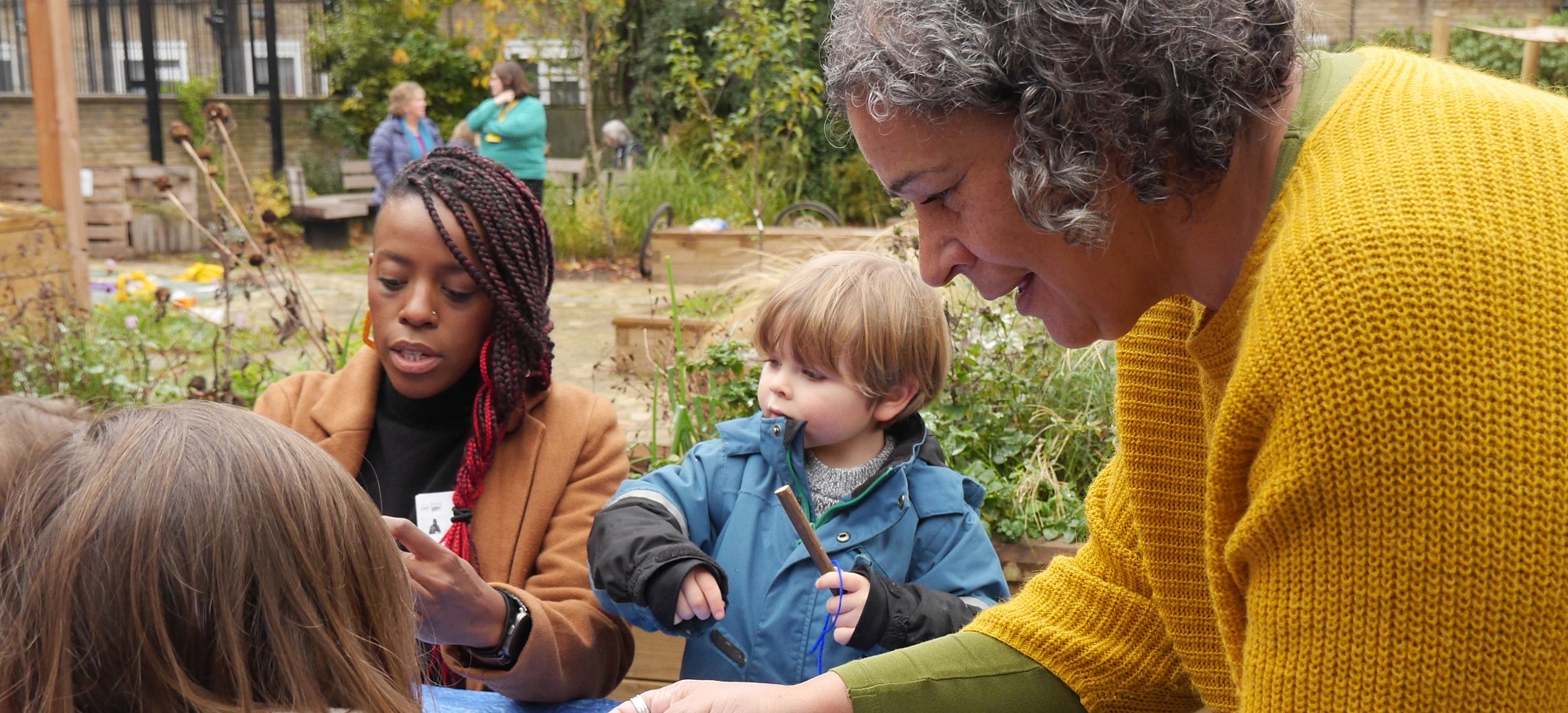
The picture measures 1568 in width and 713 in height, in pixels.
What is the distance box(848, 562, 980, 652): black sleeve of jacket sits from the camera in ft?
6.72

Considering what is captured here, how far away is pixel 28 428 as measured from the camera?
1.87 metres


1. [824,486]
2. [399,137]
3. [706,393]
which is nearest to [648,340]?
[706,393]

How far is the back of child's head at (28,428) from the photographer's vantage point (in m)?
1.46

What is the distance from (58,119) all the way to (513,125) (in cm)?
462

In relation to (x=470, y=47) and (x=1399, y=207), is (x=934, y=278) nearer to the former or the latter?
(x=1399, y=207)

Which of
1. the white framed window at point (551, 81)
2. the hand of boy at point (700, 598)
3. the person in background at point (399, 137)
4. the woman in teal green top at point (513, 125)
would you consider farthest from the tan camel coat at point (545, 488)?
the white framed window at point (551, 81)

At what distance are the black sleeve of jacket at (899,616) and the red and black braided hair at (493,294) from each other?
73 centimetres

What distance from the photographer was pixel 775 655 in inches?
89.7

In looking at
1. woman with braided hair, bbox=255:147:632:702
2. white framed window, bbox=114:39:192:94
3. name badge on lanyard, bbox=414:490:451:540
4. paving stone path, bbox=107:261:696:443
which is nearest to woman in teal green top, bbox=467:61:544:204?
paving stone path, bbox=107:261:696:443

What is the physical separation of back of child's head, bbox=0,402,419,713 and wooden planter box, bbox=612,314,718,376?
312cm

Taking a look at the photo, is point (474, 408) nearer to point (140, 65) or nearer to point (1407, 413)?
point (1407, 413)

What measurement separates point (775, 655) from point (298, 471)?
1133mm

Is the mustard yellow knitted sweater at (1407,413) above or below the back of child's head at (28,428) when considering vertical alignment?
above

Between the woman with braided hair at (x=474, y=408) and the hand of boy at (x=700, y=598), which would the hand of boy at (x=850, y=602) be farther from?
the woman with braided hair at (x=474, y=408)
